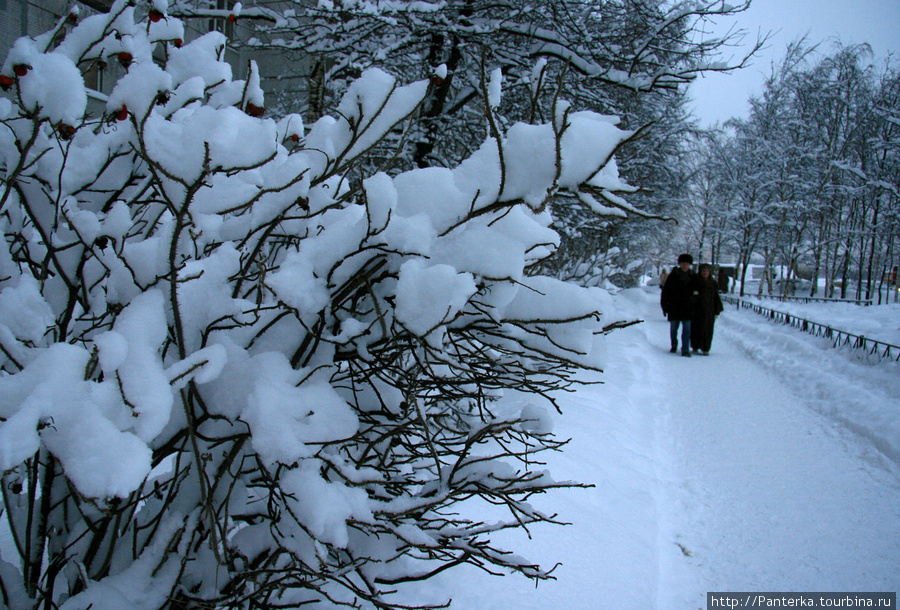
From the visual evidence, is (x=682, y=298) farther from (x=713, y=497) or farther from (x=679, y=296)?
(x=713, y=497)

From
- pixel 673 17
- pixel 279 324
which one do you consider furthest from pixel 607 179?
pixel 673 17

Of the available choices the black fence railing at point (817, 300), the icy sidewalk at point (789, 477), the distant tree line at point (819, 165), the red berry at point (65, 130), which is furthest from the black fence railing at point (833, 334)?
the red berry at point (65, 130)

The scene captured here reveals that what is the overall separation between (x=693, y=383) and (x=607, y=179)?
702cm

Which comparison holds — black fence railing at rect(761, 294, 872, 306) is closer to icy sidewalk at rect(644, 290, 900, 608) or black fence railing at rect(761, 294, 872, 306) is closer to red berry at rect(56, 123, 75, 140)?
icy sidewalk at rect(644, 290, 900, 608)

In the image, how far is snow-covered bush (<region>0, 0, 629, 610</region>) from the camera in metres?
0.92

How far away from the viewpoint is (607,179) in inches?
41.1

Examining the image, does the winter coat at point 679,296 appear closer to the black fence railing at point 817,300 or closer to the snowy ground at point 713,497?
the snowy ground at point 713,497

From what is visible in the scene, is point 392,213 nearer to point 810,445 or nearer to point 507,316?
point 507,316

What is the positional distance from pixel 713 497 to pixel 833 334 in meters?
8.27

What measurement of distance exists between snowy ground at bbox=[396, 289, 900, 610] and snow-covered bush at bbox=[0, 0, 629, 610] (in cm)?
105

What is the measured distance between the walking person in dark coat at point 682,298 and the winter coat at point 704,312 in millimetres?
96

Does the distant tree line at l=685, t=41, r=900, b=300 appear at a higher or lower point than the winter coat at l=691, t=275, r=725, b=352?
higher

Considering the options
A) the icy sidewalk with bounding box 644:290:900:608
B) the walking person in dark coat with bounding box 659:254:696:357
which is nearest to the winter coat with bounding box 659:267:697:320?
the walking person in dark coat with bounding box 659:254:696:357

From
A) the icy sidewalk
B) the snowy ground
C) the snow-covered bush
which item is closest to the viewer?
the snow-covered bush
